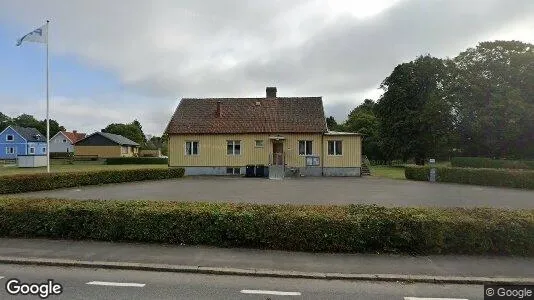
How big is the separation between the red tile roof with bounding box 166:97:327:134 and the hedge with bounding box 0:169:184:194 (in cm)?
593

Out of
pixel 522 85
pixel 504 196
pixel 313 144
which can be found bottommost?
pixel 504 196

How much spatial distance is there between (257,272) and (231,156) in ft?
82.8

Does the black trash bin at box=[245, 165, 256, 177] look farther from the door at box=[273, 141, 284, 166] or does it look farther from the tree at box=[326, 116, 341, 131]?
the tree at box=[326, 116, 341, 131]

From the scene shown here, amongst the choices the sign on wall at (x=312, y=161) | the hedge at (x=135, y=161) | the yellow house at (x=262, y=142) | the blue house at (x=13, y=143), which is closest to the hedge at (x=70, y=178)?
the yellow house at (x=262, y=142)

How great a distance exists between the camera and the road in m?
5.55

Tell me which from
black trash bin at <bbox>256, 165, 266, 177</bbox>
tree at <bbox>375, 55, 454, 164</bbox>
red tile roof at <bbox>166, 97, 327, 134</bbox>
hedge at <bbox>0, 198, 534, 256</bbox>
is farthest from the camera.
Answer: tree at <bbox>375, 55, 454, 164</bbox>

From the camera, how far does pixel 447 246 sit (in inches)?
299

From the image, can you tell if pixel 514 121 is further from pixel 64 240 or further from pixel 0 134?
pixel 0 134

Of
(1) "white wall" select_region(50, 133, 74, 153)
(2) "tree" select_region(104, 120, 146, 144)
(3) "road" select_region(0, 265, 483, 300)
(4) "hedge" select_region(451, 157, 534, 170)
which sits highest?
(2) "tree" select_region(104, 120, 146, 144)

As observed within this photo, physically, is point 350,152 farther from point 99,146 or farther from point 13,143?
point 13,143

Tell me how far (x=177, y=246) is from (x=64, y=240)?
283 centimetres

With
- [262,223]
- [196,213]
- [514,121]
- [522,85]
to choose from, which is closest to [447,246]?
[262,223]

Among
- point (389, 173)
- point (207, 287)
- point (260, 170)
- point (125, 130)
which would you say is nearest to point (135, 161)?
point (260, 170)

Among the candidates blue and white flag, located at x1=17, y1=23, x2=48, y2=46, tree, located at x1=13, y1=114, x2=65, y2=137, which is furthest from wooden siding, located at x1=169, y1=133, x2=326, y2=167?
tree, located at x1=13, y1=114, x2=65, y2=137
